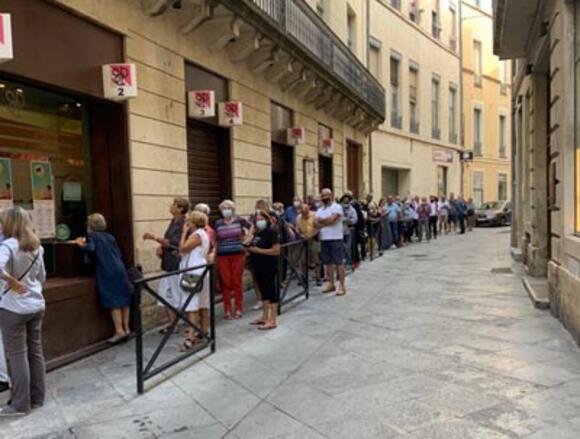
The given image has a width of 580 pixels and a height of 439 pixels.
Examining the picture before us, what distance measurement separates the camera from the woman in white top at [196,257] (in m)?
6.69

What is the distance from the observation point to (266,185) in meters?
12.4

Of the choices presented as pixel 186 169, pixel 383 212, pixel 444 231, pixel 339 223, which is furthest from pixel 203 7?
pixel 444 231

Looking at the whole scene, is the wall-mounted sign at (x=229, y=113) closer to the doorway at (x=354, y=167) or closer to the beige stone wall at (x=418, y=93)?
the doorway at (x=354, y=167)

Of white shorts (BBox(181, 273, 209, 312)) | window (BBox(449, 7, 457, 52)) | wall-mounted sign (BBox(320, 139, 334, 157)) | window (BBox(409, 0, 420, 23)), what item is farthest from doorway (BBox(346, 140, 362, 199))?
window (BBox(449, 7, 457, 52))

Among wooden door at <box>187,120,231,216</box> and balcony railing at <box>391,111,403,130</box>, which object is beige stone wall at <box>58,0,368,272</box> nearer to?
wooden door at <box>187,120,231,216</box>

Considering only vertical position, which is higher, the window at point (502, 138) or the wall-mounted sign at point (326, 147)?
the window at point (502, 138)

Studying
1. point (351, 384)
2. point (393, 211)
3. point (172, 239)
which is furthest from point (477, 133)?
point (351, 384)

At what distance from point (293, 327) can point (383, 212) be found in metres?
11.6

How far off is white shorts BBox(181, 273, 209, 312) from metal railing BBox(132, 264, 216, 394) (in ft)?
0.10

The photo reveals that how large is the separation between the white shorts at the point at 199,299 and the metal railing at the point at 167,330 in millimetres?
29

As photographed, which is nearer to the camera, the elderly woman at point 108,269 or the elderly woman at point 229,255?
the elderly woman at point 108,269

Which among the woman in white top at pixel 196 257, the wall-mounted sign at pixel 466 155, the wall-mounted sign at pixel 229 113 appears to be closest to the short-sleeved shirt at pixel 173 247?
the woman in white top at pixel 196 257

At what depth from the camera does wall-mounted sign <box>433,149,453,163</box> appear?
3104cm

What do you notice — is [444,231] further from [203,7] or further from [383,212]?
[203,7]
